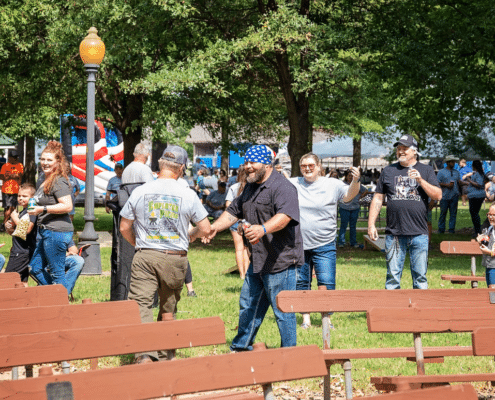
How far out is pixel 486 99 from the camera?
750 inches

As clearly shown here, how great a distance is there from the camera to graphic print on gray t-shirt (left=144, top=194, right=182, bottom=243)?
6.45 metres

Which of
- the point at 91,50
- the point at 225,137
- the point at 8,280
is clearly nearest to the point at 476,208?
the point at 225,137

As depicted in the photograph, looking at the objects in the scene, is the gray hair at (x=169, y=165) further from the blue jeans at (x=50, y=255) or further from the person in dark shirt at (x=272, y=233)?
the blue jeans at (x=50, y=255)

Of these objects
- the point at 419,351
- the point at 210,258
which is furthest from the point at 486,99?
the point at 419,351

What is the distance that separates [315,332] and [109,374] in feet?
17.1

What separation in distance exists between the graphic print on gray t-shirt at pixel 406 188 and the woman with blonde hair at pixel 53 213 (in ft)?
11.5

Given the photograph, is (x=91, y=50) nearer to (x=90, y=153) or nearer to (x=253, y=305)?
(x=90, y=153)

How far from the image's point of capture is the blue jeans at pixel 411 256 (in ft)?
27.2

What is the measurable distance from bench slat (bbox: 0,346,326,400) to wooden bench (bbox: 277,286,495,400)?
1744 mm

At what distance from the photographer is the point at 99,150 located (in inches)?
1184

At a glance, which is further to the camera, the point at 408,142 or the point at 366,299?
the point at 408,142

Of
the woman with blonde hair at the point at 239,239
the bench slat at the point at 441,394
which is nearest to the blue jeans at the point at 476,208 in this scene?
the woman with blonde hair at the point at 239,239

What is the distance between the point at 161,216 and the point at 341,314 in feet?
13.0

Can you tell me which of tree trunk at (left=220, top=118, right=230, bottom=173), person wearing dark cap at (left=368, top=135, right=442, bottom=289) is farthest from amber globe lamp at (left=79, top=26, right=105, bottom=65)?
tree trunk at (left=220, top=118, right=230, bottom=173)
